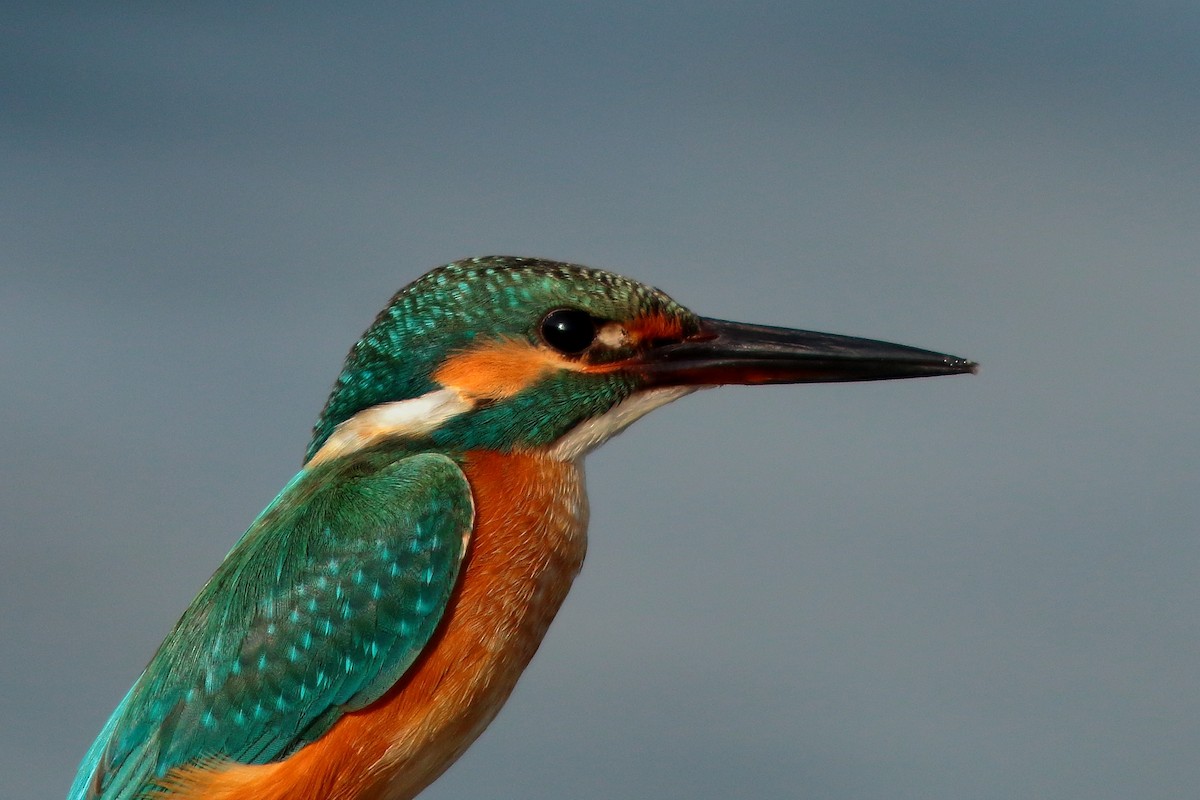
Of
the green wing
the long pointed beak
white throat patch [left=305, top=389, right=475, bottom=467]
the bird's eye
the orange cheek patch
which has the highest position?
the long pointed beak

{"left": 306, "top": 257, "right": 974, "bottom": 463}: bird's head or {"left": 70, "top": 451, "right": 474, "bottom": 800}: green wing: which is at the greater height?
{"left": 306, "top": 257, "right": 974, "bottom": 463}: bird's head

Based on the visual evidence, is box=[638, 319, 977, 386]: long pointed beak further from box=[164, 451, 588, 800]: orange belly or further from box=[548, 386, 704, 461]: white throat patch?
box=[164, 451, 588, 800]: orange belly

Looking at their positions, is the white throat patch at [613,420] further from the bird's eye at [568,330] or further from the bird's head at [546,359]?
the bird's eye at [568,330]

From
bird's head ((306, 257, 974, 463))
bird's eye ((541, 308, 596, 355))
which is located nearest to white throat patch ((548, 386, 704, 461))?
bird's head ((306, 257, 974, 463))

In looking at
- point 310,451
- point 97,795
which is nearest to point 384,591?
point 310,451

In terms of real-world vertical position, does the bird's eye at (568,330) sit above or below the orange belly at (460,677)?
above

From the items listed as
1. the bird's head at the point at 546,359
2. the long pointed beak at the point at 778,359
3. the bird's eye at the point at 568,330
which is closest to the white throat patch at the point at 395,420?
the bird's head at the point at 546,359
